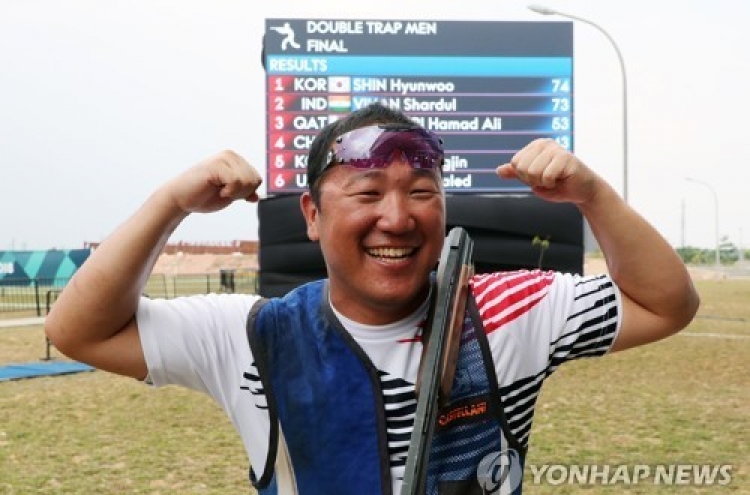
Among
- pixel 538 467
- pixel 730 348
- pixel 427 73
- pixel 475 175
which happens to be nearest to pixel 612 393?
pixel 538 467

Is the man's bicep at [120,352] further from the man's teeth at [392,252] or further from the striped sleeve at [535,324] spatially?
the striped sleeve at [535,324]

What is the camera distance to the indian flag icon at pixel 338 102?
52.0 ft

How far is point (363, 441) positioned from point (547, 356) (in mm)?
551

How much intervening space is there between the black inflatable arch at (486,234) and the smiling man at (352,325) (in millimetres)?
12559

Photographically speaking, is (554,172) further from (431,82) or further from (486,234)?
(431,82)

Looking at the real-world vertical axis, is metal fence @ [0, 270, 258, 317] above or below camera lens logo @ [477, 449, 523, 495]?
below

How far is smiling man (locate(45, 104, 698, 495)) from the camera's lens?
2.00 m

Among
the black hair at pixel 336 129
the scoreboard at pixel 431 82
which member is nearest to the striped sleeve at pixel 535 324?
the black hair at pixel 336 129

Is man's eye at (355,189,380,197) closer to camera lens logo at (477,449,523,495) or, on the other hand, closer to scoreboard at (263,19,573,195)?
camera lens logo at (477,449,523,495)

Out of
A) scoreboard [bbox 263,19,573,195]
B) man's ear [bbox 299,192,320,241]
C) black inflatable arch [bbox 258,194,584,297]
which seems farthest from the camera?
scoreboard [bbox 263,19,573,195]

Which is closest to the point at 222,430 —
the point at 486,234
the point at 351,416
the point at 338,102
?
the point at 351,416

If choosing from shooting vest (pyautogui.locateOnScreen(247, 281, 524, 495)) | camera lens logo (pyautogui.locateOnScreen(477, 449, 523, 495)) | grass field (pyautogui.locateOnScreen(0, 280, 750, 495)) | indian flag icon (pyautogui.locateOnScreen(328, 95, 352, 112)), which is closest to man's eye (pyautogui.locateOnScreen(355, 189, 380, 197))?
shooting vest (pyautogui.locateOnScreen(247, 281, 524, 495))

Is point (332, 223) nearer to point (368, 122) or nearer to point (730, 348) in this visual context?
point (368, 122)

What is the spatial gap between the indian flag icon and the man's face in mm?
14040
